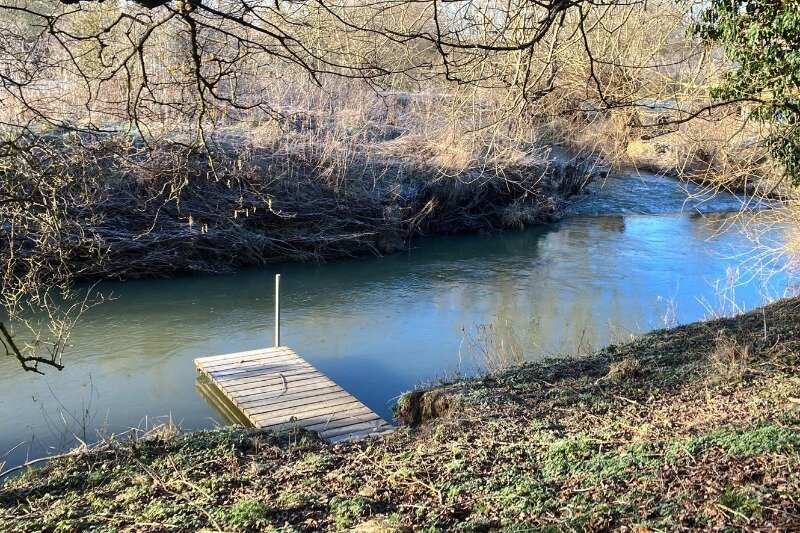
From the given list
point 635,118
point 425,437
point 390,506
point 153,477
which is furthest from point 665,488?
point 635,118

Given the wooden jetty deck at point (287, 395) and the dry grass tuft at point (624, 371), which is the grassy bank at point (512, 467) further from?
the wooden jetty deck at point (287, 395)

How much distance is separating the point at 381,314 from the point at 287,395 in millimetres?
4612

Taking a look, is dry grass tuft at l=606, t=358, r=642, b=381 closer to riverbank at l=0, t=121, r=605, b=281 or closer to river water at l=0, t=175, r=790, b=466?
river water at l=0, t=175, r=790, b=466

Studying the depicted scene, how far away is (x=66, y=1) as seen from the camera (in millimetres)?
2328

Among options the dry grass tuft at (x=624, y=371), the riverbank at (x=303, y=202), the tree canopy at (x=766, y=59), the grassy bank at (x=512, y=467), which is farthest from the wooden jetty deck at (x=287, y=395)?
the riverbank at (x=303, y=202)

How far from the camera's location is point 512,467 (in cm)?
376

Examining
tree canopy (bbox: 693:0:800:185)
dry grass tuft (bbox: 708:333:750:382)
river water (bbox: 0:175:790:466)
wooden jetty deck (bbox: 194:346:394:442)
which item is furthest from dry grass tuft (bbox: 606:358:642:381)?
river water (bbox: 0:175:790:466)

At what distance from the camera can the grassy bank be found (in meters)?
3.03

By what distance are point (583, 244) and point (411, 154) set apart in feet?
15.1

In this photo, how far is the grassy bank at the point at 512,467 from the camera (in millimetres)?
3029

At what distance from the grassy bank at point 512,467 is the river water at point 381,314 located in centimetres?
256

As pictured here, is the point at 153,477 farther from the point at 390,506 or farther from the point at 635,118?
the point at 635,118

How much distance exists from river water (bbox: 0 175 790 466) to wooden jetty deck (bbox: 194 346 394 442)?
48 cm

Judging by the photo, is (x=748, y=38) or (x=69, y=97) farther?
(x=69, y=97)
